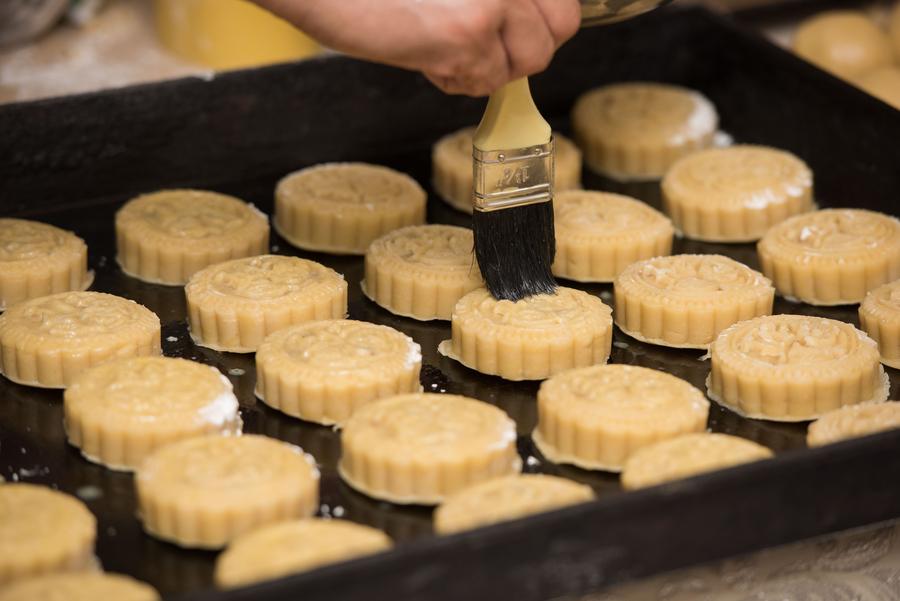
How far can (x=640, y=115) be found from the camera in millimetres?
4152

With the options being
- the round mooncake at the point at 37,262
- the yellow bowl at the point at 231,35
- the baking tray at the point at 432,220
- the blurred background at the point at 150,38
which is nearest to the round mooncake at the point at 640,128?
the baking tray at the point at 432,220

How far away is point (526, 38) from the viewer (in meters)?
2.72

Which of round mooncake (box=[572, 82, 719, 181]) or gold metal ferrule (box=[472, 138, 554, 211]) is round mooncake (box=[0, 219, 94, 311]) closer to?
gold metal ferrule (box=[472, 138, 554, 211])

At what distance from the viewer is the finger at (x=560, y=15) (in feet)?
8.95

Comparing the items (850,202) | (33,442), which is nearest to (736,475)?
(33,442)

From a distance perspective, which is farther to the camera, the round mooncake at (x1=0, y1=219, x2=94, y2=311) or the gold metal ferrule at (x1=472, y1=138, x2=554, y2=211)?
the round mooncake at (x1=0, y1=219, x2=94, y2=311)

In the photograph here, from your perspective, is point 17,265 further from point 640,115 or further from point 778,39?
point 778,39

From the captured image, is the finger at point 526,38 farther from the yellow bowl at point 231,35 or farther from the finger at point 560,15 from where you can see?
the yellow bowl at point 231,35

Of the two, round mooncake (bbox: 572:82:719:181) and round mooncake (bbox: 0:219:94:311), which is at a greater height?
round mooncake (bbox: 572:82:719:181)

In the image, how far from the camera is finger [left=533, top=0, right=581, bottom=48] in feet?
8.95

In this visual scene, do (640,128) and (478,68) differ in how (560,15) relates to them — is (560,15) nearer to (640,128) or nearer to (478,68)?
(478,68)

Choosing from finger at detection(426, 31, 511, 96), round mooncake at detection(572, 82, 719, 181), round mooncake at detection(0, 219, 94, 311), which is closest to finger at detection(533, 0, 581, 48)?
finger at detection(426, 31, 511, 96)

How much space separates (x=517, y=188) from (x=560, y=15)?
0.45m

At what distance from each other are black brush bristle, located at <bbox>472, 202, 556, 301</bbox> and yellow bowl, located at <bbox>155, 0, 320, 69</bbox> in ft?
5.91
